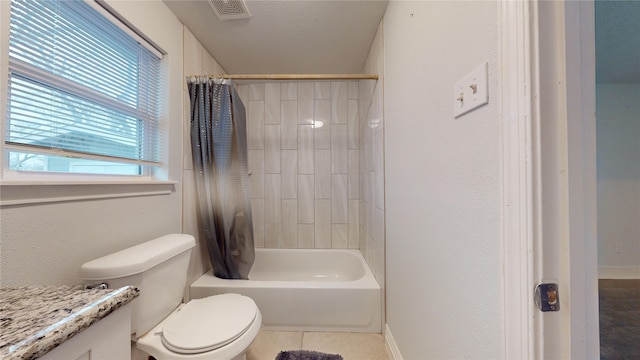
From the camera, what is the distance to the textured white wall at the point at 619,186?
2.37 meters

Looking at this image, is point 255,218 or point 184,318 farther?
point 255,218

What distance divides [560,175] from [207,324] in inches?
52.9

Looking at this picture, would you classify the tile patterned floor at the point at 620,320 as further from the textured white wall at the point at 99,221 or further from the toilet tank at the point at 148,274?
the textured white wall at the point at 99,221

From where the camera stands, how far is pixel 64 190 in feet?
2.86

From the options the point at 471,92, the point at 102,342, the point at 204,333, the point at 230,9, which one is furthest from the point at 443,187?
the point at 230,9

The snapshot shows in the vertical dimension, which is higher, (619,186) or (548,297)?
(619,186)

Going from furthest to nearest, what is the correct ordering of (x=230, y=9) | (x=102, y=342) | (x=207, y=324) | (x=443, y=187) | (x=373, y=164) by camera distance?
(x=373, y=164) < (x=230, y=9) < (x=207, y=324) < (x=443, y=187) < (x=102, y=342)

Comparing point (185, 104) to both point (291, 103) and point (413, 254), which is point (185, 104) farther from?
point (413, 254)

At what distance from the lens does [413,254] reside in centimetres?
107

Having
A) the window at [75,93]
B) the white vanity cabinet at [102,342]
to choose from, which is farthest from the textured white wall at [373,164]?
the window at [75,93]

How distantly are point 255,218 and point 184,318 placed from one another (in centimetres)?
141

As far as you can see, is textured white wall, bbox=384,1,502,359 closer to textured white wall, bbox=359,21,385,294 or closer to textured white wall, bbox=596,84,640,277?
textured white wall, bbox=359,21,385,294

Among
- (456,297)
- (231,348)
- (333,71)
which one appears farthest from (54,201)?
(333,71)

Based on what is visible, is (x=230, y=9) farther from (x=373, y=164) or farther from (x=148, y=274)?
(x=148, y=274)
